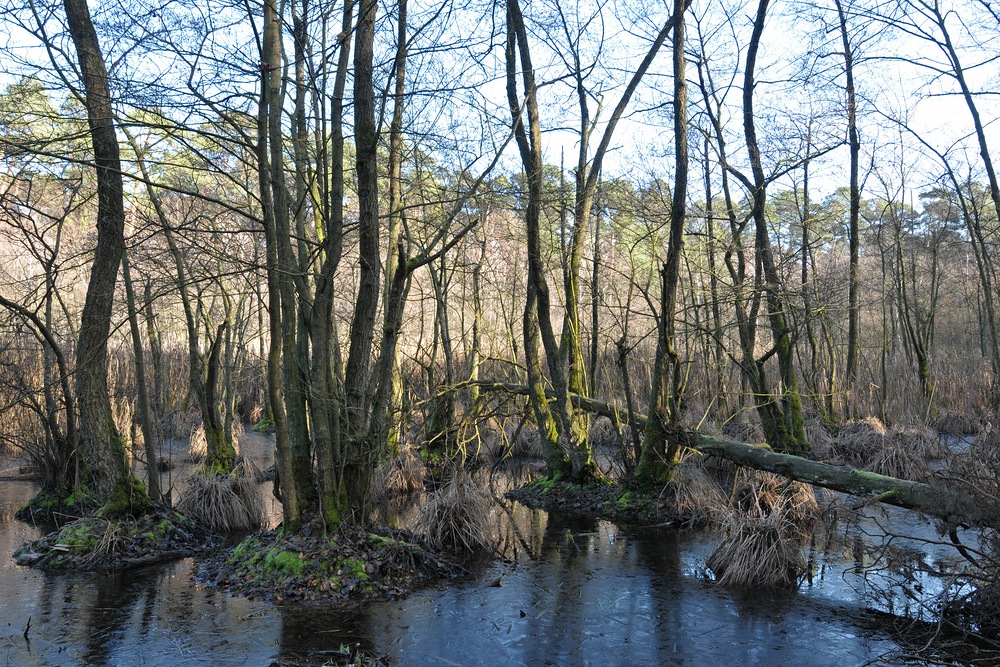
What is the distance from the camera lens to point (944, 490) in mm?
5051

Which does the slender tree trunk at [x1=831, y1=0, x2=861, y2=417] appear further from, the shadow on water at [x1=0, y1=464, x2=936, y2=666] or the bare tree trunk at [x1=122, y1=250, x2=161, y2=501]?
the bare tree trunk at [x1=122, y1=250, x2=161, y2=501]

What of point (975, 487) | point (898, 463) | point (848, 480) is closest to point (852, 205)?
point (898, 463)

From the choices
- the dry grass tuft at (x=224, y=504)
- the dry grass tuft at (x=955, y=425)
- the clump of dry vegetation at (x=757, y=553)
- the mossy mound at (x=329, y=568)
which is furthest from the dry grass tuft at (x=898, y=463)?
the dry grass tuft at (x=224, y=504)

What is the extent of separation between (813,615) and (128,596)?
5671 mm

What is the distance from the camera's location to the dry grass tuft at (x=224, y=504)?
8.98m

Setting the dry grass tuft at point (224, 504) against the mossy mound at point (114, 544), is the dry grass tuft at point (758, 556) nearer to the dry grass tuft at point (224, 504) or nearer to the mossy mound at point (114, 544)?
the mossy mound at point (114, 544)

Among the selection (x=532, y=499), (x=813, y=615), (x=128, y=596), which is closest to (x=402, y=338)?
(x=532, y=499)

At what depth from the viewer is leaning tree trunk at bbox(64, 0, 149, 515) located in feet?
23.2

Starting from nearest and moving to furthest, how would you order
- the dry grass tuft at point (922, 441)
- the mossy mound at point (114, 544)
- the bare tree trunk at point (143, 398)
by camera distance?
1. the mossy mound at point (114, 544)
2. the bare tree trunk at point (143, 398)
3. the dry grass tuft at point (922, 441)

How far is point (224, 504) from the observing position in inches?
356

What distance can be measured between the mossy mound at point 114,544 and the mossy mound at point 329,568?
856mm

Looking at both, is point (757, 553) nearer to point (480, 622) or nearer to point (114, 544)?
point (480, 622)

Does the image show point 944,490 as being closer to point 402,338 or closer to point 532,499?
point 532,499

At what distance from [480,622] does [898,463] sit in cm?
808
